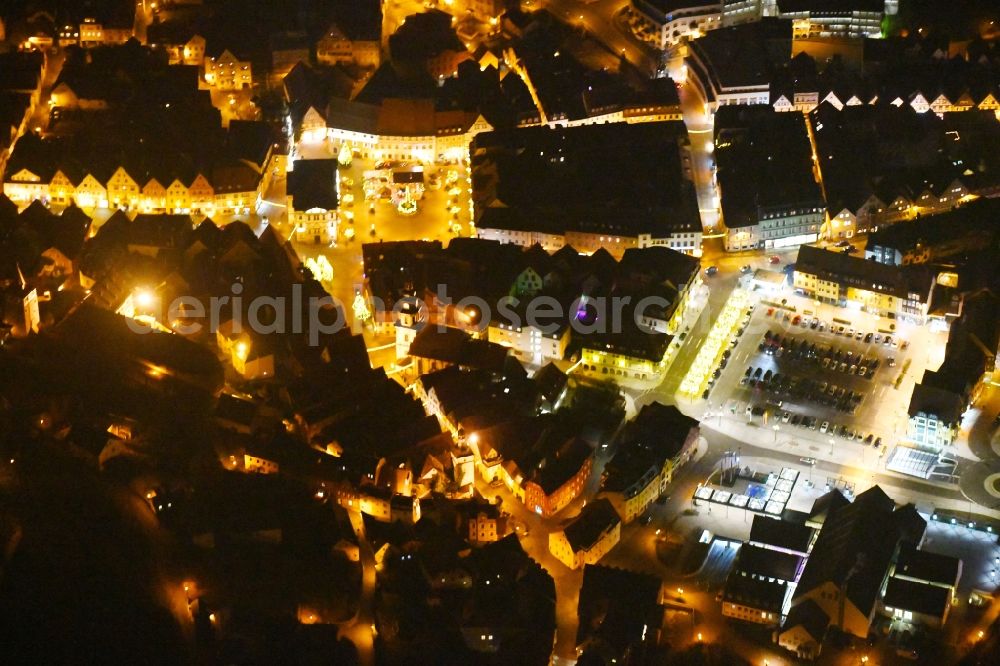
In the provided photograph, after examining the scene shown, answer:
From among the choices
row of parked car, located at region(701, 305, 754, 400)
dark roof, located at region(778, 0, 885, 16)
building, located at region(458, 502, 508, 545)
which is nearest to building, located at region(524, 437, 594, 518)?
building, located at region(458, 502, 508, 545)

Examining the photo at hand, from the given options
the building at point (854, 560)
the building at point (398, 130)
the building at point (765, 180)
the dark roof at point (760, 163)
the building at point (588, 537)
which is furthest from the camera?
the building at point (398, 130)

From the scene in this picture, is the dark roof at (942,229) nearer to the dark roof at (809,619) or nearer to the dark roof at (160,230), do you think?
the dark roof at (809,619)

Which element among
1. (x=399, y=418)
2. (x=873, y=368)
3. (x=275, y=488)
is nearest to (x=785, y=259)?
(x=873, y=368)

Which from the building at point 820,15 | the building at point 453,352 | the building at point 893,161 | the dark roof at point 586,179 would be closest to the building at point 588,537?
the building at point 453,352

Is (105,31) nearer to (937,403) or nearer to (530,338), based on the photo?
(530,338)

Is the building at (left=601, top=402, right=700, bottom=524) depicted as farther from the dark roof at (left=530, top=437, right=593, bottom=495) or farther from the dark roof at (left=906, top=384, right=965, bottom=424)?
the dark roof at (left=906, top=384, right=965, bottom=424)

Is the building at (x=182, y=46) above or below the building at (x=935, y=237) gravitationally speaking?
above
